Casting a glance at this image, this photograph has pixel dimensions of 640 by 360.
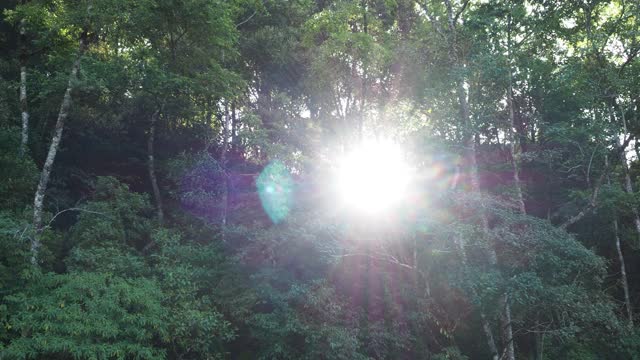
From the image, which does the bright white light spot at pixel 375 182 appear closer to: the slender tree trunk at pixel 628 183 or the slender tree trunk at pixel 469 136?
the slender tree trunk at pixel 469 136

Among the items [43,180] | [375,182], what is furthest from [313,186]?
[43,180]

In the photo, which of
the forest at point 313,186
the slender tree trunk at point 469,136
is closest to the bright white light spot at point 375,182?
the forest at point 313,186

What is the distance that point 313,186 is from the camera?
1414 centimetres

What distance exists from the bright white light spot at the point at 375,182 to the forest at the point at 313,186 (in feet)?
0.27

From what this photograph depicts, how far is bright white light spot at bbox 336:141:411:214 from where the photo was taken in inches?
454

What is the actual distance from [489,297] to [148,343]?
23.5 ft

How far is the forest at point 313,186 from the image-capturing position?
9594mm

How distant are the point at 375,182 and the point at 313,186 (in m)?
2.74

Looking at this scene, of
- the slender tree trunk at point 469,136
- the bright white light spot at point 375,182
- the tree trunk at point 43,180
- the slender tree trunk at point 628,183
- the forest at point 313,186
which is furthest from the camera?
the slender tree trunk at point 628,183

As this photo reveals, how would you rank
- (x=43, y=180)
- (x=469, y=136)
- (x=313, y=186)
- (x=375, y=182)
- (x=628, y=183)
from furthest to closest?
1. (x=628, y=183)
2. (x=313, y=186)
3. (x=375, y=182)
4. (x=469, y=136)
5. (x=43, y=180)

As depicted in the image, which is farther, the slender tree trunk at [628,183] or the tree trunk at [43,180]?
the slender tree trunk at [628,183]

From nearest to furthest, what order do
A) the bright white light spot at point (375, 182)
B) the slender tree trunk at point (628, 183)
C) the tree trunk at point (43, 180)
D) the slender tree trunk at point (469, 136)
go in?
the tree trunk at point (43, 180) < the slender tree trunk at point (469, 136) < the bright white light spot at point (375, 182) < the slender tree trunk at point (628, 183)

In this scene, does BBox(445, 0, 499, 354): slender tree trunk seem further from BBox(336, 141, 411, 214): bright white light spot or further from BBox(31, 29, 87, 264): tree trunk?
BBox(31, 29, 87, 264): tree trunk

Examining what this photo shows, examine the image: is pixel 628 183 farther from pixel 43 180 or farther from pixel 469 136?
pixel 43 180
